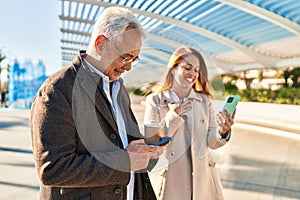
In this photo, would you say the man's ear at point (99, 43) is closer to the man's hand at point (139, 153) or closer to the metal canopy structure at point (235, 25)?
the man's hand at point (139, 153)

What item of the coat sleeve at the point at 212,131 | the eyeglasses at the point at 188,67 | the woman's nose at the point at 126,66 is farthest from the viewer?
the coat sleeve at the point at 212,131

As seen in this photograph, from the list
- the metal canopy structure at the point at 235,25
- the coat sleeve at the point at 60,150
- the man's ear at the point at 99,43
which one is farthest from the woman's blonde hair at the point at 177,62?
the metal canopy structure at the point at 235,25

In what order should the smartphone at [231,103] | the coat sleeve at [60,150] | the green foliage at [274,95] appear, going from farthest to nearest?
1. the green foliage at [274,95]
2. the smartphone at [231,103]
3. the coat sleeve at [60,150]

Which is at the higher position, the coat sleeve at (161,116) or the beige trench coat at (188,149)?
the coat sleeve at (161,116)

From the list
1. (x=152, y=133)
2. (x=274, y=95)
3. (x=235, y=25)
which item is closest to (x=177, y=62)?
(x=152, y=133)

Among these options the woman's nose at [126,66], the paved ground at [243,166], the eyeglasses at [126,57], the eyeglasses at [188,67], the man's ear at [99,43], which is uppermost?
the man's ear at [99,43]

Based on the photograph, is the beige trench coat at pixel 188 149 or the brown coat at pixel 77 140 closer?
the brown coat at pixel 77 140

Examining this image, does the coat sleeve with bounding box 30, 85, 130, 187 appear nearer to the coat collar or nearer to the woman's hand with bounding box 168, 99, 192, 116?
the coat collar

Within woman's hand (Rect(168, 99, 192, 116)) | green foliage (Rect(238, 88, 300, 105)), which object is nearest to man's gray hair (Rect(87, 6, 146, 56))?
woman's hand (Rect(168, 99, 192, 116))

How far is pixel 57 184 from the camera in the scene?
120 centimetres

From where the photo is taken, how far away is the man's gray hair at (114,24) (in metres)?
1.23

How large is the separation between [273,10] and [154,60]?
1441 centimetres

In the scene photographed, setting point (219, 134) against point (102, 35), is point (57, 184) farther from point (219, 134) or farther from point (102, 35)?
point (219, 134)

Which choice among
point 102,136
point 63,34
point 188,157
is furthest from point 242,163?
point 63,34
